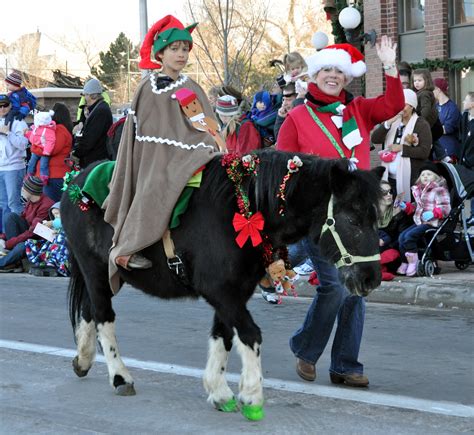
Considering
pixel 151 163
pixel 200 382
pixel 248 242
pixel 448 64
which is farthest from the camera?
pixel 448 64

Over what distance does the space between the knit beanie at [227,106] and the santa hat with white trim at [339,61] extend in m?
5.60

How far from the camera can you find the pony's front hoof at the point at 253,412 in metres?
5.59

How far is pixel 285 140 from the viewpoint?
6480 mm

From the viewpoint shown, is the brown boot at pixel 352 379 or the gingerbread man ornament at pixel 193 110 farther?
the brown boot at pixel 352 379

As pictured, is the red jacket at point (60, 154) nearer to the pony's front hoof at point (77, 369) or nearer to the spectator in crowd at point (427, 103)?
the spectator in crowd at point (427, 103)

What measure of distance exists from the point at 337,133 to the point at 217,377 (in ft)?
5.96

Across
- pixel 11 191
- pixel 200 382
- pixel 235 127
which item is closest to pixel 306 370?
pixel 200 382

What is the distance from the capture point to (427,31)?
1753cm

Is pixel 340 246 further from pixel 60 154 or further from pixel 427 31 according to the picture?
pixel 427 31

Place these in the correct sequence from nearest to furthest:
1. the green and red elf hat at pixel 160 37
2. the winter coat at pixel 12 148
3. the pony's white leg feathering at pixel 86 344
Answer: the green and red elf hat at pixel 160 37
the pony's white leg feathering at pixel 86 344
the winter coat at pixel 12 148

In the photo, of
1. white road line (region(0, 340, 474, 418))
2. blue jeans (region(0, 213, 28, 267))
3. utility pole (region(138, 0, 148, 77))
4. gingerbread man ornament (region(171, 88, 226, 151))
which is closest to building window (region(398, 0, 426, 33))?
utility pole (region(138, 0, 148, 77))

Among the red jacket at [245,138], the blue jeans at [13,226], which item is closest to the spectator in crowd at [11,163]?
the blue jeans at [13,226]

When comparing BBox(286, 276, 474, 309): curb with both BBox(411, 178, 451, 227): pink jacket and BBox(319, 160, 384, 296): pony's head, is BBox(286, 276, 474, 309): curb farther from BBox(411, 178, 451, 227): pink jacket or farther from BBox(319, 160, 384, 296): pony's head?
BBox(319, 160, 384, 296): pony's head

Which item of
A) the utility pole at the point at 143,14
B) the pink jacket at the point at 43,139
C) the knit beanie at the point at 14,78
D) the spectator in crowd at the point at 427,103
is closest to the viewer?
the spectator in crowd at the point at 427,103
